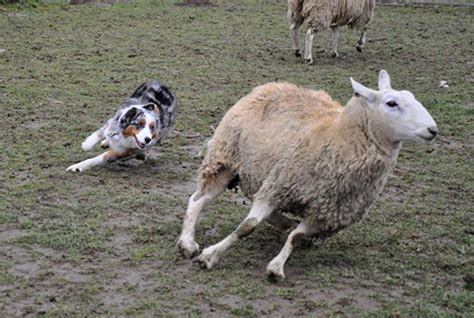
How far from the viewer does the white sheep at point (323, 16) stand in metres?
11.9

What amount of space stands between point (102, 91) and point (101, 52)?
2645 mm

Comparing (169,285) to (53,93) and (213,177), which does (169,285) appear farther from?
(53,93)

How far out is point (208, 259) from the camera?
15.3 ft

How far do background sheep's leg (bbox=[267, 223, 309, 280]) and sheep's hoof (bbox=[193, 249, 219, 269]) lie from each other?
310 mm

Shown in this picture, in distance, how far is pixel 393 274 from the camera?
15.6 ft

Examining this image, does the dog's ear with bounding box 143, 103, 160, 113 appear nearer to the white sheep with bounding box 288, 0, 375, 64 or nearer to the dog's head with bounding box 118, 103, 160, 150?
the dog's head with bounding box 118, 103, 160, 150

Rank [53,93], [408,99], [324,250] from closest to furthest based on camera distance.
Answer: [408,99] < [324,250] < [53,93]

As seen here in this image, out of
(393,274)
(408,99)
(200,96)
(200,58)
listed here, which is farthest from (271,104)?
(200,58)

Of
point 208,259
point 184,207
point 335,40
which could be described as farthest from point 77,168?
point 335,40

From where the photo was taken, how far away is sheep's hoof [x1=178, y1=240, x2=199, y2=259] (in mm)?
4844

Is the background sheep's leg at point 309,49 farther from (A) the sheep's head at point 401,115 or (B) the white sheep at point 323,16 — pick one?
(A) the sheep's head at point 401,115

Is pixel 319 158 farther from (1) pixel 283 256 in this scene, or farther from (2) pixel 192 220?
(2) pixel 192 220

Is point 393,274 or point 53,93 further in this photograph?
point 53,93

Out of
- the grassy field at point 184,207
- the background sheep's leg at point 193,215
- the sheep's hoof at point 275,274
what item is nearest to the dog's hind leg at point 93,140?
the grassy field at point 184,207
